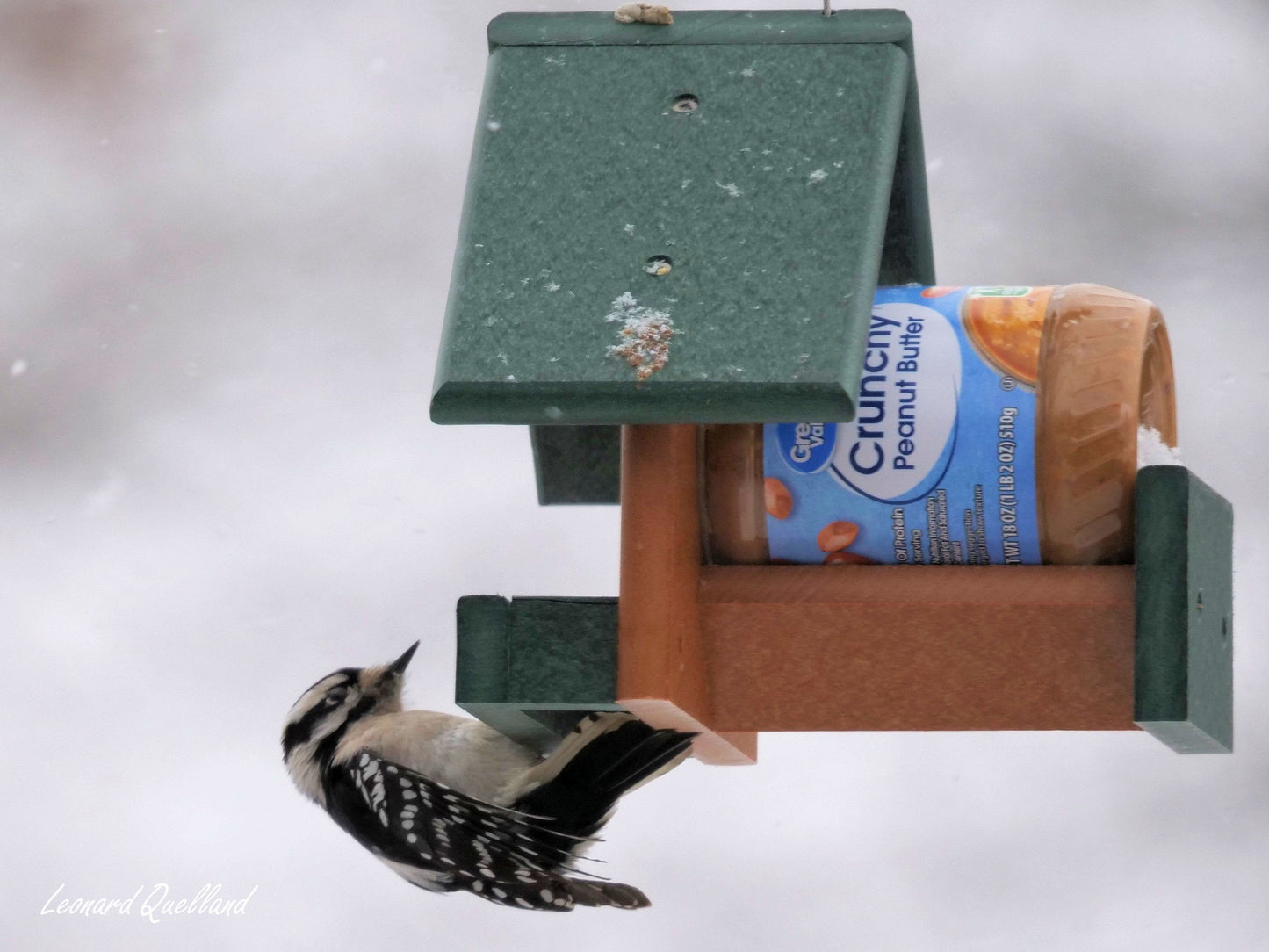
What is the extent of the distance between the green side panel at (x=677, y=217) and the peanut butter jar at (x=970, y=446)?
0.45 ft

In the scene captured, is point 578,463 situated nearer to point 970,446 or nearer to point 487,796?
point 487,796

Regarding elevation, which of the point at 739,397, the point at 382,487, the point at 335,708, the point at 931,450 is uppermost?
the point at 739,397

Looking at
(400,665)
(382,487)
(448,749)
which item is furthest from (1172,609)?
(382,487)

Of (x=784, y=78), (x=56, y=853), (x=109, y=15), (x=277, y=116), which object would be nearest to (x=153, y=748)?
(x=56, y=853)

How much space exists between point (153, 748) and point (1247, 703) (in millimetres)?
2637

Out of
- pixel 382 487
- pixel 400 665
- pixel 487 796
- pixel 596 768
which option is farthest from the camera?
pixel 382 487

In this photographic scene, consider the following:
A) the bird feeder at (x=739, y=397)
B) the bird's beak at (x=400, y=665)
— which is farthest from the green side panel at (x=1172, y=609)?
the bird's beak at (x=400, y=665)

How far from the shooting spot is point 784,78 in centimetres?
238

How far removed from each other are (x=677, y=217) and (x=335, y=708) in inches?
45.2

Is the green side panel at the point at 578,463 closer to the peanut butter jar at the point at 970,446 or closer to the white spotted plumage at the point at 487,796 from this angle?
the white spotted plumage at the point at 487,796

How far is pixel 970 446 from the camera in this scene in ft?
7.12

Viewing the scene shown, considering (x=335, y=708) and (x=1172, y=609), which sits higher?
(x=1172, y=609)

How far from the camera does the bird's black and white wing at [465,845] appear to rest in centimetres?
255

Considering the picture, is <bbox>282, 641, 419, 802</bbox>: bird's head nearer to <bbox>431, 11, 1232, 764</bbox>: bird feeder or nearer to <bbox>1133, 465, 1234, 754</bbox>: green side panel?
<bbox>431, 11, 1232, 764</bbox>: bird feeder
